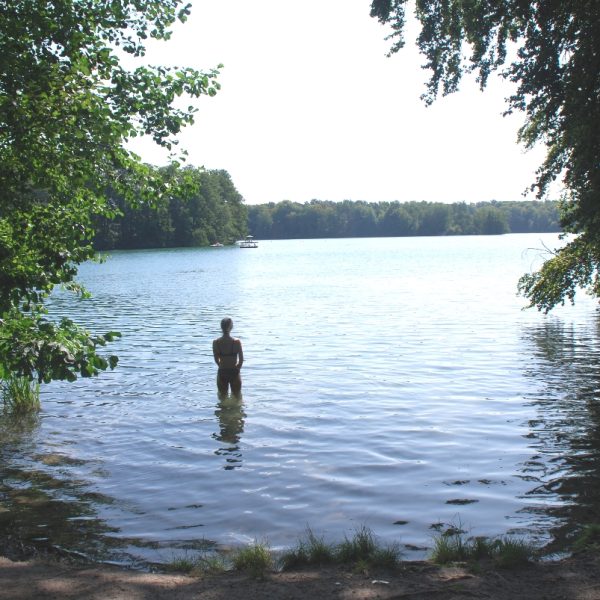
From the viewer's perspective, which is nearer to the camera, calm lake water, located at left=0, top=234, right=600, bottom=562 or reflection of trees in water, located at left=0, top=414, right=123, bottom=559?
reflection of trees in water, located at left=0, top=414, right=123, bottom=559

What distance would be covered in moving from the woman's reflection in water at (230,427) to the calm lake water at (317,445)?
0.06 metres

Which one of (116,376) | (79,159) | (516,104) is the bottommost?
(116,376)

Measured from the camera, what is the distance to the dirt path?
17.0 feet

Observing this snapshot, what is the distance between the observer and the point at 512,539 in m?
6.89

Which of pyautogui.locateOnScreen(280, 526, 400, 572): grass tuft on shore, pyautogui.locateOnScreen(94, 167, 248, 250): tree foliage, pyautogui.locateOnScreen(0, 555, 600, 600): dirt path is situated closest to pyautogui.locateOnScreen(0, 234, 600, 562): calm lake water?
pyautogui.locateOnScreen(280, 526, 400, 572): grass tuft on shore

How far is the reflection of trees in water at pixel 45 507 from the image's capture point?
714 cm

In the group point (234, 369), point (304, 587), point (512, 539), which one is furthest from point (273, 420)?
point (304, 587)

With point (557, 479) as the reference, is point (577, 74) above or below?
above

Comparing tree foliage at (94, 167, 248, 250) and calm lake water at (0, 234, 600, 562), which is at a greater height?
tree foliage at (94, 167, 248, 250)

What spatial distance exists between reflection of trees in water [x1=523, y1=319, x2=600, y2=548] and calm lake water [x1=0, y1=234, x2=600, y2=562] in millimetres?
39

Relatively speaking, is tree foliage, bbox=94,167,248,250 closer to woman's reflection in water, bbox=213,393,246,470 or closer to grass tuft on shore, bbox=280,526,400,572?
woman's reflection in water, bbox=213,393,246,470

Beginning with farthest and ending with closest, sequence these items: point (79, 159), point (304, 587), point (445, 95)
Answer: point (445, 95) < point (79, 159) < point (304, 587)

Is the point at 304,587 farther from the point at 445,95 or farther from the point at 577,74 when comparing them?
the point at 445,95

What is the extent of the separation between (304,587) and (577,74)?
8.22m
